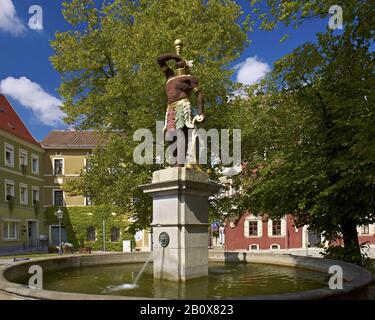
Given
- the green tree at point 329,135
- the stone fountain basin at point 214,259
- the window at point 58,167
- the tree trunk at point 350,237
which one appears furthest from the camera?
the window at point 58,167

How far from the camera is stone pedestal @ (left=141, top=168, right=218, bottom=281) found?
347 inches

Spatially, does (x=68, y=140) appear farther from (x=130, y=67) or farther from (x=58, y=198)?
(x=130, y=67)

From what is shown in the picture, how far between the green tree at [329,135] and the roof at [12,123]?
31361 millimetres

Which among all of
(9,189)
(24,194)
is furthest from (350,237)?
(24,194)

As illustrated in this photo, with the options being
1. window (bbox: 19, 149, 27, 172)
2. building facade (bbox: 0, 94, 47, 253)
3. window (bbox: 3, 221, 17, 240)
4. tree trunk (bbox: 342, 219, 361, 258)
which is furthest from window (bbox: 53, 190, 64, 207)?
tree trunk (bbox: 342, 219, 361, 258)

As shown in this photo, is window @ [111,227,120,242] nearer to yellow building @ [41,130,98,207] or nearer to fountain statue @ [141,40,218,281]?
yellow building @ [41,130,98,207]

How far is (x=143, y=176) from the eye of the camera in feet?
58.1

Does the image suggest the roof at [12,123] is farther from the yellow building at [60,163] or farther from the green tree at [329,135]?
→ the green tree at [329,135]

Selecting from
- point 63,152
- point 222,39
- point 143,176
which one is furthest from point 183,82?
point 63,152

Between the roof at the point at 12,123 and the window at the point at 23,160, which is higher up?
the roof at the point at 12,123

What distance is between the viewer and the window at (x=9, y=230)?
1515 inches

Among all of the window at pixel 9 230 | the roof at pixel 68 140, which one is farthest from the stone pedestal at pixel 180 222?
the roof at pixel 68 140

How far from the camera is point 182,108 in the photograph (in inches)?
372
